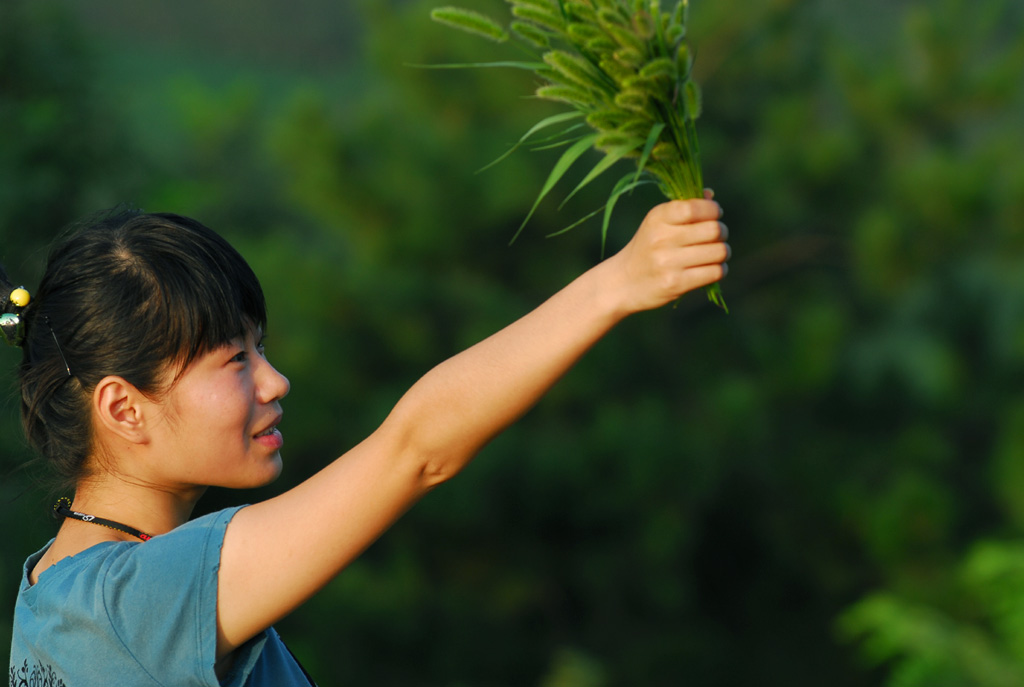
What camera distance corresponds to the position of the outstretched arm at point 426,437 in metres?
0.87

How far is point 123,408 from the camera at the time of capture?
39.8 inches

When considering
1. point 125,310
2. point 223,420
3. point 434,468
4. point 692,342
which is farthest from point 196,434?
point 692,342

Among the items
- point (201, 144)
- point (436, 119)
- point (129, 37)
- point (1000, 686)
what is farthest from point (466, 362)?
point (129, 37)

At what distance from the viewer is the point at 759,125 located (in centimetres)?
767

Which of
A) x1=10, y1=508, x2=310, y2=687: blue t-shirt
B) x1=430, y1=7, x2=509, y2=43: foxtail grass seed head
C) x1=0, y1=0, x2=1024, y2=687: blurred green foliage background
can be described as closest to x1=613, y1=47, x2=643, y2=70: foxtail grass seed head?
x1=430, y1=7, x2=509, y2=43: foxtail grass seed head

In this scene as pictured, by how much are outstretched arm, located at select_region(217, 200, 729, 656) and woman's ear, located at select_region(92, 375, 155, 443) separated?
179mm

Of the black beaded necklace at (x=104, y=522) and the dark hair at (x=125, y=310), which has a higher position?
the dark hair at (x=125, y=310)

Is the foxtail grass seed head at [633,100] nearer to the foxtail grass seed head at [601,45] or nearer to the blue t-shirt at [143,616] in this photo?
the foxtail grass seed head at [601,45]

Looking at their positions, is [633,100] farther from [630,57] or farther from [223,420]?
[223,420]

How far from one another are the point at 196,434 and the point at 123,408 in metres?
0.07

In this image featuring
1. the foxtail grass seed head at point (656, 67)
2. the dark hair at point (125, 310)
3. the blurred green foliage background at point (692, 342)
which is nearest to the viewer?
the foxtail grass seed head at point (656, 67)

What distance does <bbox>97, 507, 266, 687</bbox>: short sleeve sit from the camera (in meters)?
0.87

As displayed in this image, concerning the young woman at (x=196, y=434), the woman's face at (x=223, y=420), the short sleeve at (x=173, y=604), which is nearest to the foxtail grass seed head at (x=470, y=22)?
the young woman at (x=196, y=434)

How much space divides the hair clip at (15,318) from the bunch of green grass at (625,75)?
48 cm
